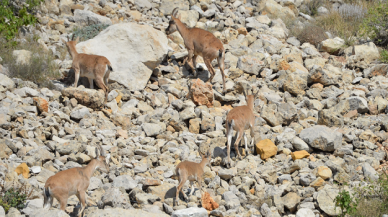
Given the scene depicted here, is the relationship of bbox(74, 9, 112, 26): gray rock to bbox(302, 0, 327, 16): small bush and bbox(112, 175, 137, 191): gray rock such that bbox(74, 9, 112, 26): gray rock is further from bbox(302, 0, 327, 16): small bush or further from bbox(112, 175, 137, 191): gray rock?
bbox(302, 0, 327, 16): small bush

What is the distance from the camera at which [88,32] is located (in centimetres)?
1630

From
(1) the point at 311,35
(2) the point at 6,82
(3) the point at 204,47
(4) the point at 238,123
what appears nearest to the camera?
(4) the point at 238,123

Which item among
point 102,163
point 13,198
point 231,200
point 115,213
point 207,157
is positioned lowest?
point 231,200

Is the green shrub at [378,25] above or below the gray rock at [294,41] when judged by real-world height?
above

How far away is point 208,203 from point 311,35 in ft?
40.1

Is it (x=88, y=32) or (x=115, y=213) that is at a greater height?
(x=115, y=213)

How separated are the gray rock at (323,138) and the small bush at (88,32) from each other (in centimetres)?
928

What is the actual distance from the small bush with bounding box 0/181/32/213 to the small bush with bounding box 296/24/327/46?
14306 millimetres

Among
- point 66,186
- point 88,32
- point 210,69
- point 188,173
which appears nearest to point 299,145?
point 188,173

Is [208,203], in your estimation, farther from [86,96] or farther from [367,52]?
[367,52]

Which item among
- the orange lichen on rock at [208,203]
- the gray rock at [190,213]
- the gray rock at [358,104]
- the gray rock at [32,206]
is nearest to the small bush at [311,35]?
the gray rock at [358,104]

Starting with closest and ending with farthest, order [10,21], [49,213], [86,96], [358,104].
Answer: [49,213]
[86,96]
[358,104]
[10,21]

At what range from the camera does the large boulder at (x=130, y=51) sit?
45.7 ft

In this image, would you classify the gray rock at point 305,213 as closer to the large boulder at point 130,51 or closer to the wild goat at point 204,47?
the wild goat at point 204,47
